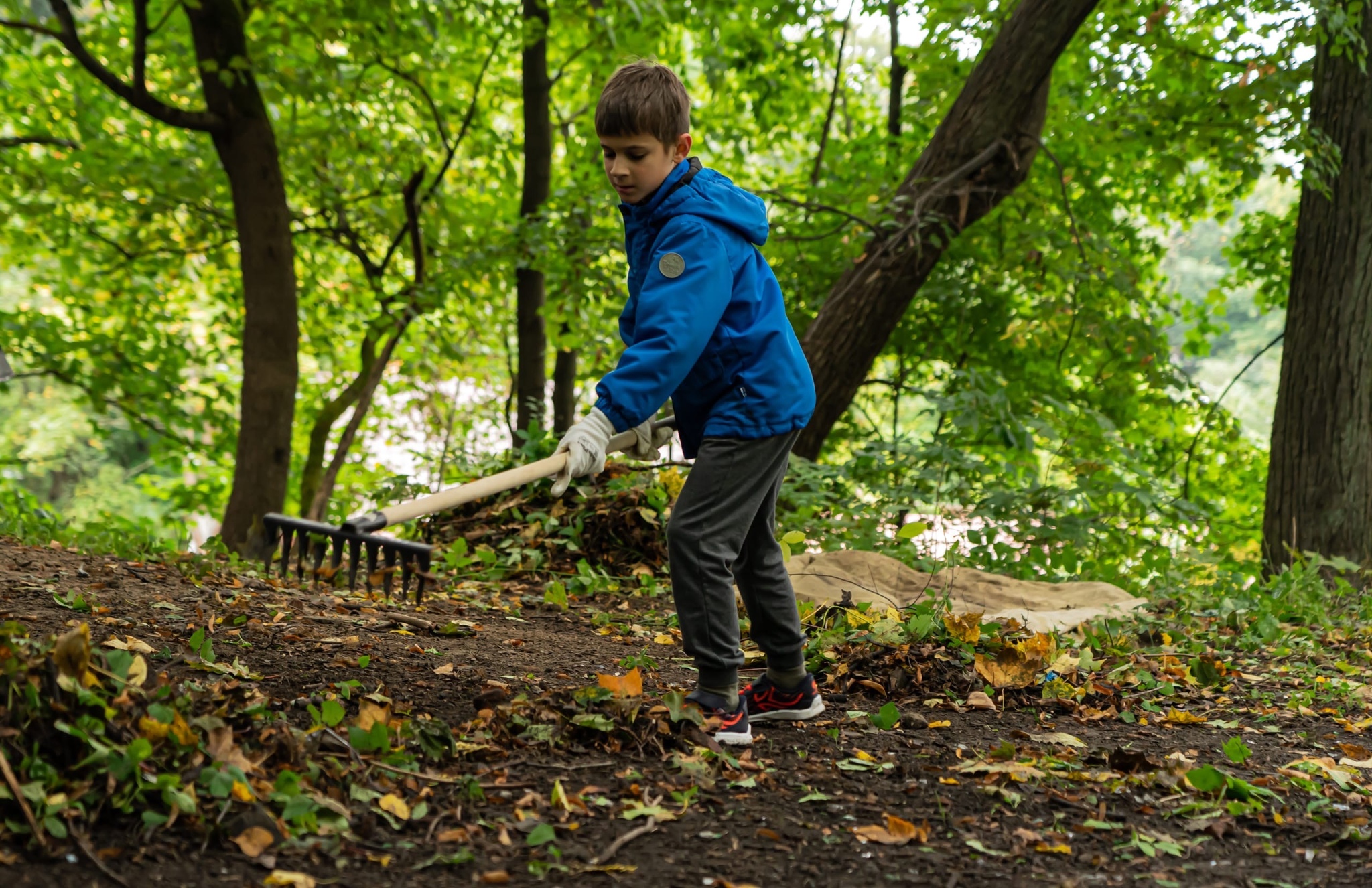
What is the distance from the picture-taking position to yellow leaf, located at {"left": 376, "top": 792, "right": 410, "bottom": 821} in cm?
220

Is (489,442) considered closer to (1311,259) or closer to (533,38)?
(533,38)

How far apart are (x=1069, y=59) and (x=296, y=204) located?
364 inches

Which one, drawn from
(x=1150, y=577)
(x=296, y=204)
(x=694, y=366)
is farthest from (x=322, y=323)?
(x=694, y=366)

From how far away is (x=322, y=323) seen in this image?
1260cm

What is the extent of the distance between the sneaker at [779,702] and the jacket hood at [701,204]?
134 centimetres

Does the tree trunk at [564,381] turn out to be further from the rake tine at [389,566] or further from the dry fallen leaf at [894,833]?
the dry fallen leaf at [894,833]

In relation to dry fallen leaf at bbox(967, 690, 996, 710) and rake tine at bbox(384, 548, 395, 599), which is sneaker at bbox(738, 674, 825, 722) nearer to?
dry fallen leaf at bbox(967, 690, 996, 710)

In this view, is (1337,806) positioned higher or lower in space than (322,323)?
lower

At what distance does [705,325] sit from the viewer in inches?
106

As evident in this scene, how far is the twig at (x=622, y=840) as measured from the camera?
82.4 inches

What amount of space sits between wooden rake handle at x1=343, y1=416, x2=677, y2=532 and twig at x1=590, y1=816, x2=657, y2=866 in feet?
2.77

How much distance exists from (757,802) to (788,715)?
2.35 feet

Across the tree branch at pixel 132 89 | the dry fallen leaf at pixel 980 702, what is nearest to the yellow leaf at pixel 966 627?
the dry fallen leaf at pixel 980 702

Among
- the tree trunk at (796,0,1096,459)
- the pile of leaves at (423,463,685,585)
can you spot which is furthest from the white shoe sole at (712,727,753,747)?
the tree trunk at (796,0,1096,459)
